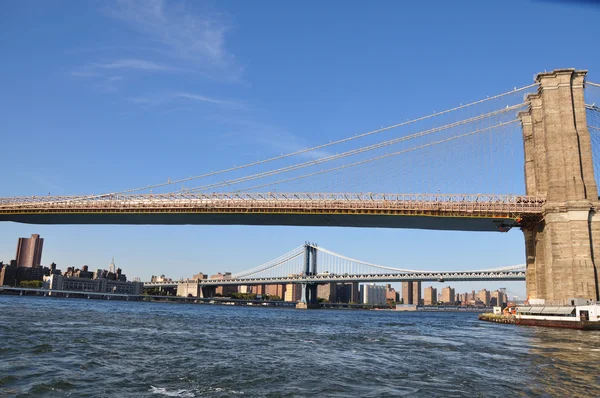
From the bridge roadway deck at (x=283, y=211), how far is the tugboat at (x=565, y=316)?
950cm

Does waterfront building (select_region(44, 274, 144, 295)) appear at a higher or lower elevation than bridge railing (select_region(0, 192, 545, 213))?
lower

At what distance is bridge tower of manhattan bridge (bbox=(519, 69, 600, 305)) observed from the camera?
40.8 m

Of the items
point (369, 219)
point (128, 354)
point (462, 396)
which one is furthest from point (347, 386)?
point (369, 219)

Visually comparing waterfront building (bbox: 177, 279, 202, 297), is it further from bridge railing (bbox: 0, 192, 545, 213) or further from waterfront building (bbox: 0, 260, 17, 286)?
bridge railing (bbox: 0, 192, 545, 213)

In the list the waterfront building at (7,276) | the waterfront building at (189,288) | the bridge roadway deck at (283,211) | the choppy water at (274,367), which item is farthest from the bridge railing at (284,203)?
the waterfront building at (7,276)

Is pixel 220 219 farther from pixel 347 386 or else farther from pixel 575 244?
pixel 347 386

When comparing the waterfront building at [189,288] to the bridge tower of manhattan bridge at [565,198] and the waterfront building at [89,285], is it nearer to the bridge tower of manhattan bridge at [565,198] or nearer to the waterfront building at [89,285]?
the waterfront building at [89,285]

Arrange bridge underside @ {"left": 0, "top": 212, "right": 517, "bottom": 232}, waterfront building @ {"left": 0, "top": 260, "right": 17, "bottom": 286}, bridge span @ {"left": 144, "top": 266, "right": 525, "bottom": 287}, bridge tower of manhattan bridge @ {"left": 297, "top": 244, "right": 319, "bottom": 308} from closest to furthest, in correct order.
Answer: bridge underside @ {"left": 0, "top": 212, "right": 517, "bottom": 232}
bridge span @ {"left": 144, "top": 266, "right": 525, "bottom": 287}
bridge tower of manhattan bridge @ {"left": 297, "top": 244, "right": 319, "bottom": 308}
waterfront building @ {"left": 0, "top": 260, "right": 17, "bottom": 286}

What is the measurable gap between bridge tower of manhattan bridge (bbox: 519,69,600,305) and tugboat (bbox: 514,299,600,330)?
1586 millimetres

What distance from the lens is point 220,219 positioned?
57781 mm

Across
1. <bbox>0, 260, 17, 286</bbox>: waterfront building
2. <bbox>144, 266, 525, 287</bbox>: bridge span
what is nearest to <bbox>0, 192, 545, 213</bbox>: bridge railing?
<bbox>144, 266, 525, 287</bbox>: bridge span

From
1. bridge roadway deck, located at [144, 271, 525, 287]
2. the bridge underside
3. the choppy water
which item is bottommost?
the choppy water

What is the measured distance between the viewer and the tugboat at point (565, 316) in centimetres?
3531

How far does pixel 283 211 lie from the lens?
2077 inches
